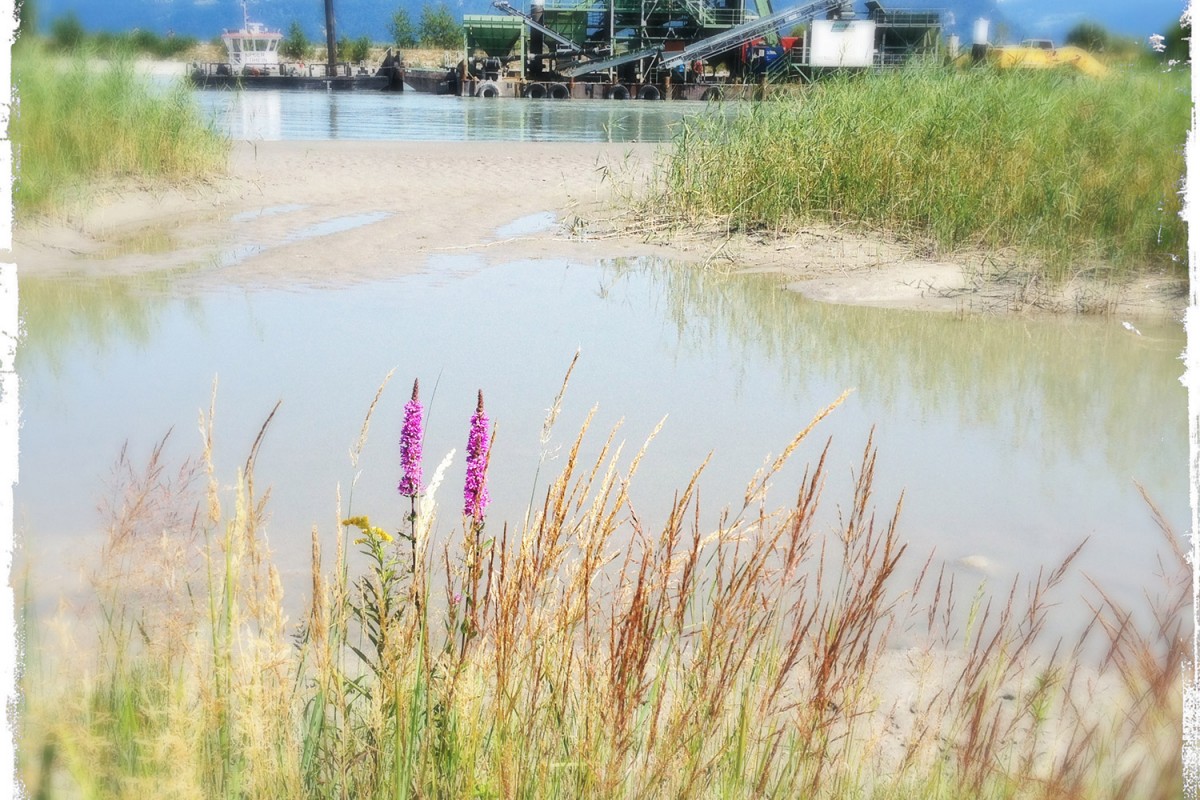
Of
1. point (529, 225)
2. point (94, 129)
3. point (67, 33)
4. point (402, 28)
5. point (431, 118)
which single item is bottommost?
point (529, 225)

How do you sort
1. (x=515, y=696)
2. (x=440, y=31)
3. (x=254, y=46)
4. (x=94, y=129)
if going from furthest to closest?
(x=440, y=31) < (x=254, y=46) < (x=94, y=129) < (x=515, y=696)

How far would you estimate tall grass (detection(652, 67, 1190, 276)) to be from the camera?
755cm

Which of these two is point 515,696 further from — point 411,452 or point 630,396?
point 630,396

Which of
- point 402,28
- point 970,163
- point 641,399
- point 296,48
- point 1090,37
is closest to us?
point 641,399

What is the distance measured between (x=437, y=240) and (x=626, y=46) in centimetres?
3296

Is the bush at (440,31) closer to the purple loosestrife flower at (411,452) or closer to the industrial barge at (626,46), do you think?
the industrial barge at (626,46)

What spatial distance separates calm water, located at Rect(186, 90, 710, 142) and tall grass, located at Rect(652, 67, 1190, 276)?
0.77 metres

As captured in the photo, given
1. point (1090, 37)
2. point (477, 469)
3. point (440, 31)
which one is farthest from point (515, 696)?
point (440, 31)

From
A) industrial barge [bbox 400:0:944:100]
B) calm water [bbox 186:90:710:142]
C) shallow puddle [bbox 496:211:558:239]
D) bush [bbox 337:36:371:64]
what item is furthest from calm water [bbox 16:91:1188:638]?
bush [bbox 337:36:371:64]

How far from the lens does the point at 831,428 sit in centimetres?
472

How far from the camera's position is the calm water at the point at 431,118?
783 inches

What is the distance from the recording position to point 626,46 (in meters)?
40.7

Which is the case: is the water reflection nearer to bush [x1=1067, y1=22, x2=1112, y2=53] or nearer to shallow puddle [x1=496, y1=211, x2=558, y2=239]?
shallow puddle [x1=496, y1=211, x2=558, y2=239]

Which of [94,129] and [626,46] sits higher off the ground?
[626,46]
